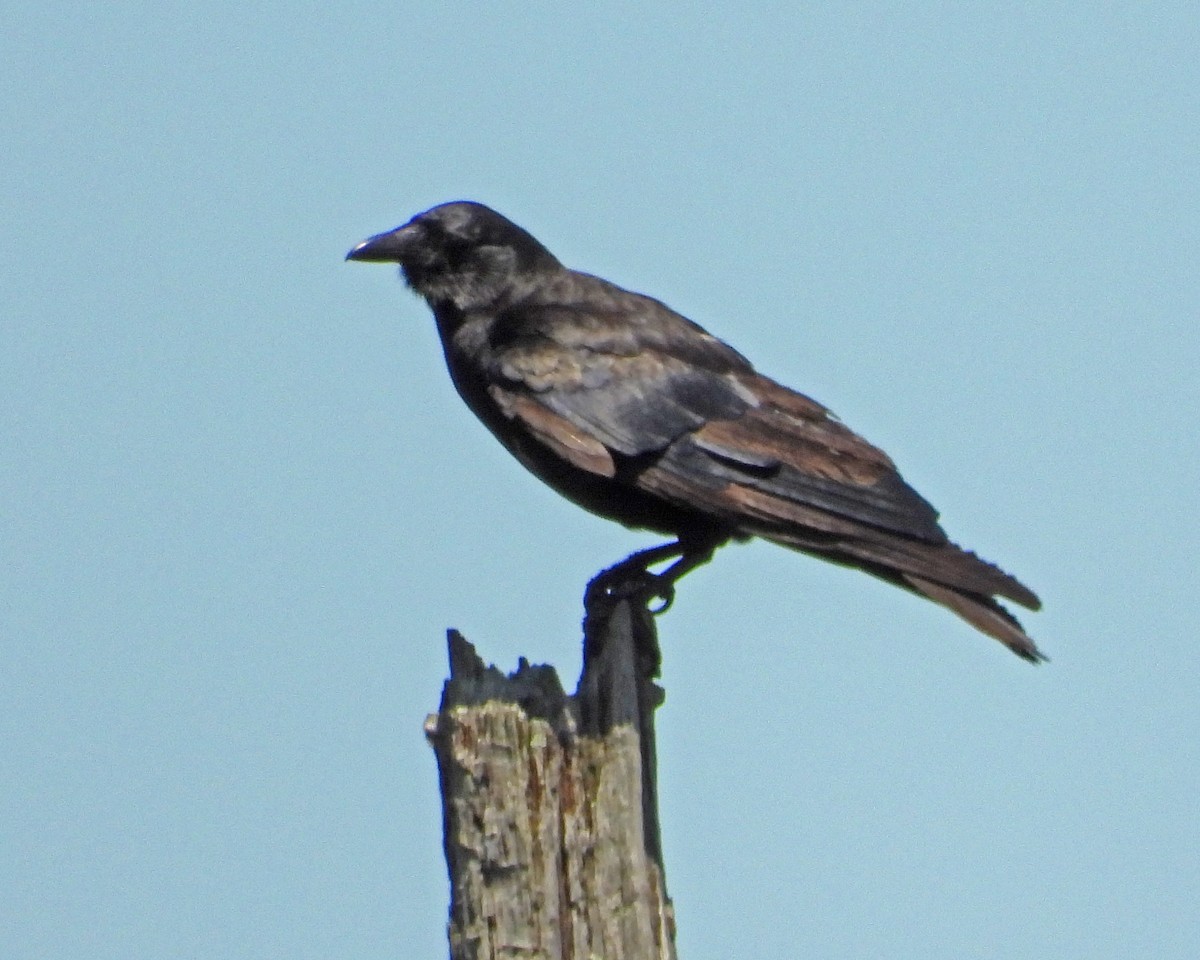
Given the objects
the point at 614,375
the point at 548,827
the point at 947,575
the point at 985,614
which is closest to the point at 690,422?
the point at 614,375

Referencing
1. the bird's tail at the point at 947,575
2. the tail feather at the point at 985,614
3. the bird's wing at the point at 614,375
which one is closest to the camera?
the tail feather at the point at 985,614

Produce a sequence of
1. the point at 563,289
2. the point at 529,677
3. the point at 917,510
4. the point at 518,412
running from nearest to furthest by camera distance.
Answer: the point at 529,677
the point at 917,510
the point at 518,412
the point at 563,289

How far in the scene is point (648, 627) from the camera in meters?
7.60

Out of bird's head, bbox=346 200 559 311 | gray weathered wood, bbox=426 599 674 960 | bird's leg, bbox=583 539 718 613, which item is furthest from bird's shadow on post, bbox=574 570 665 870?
bird's head, bbox=346 200 559 311

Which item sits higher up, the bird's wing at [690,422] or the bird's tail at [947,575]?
the bird's wing at [690,422]

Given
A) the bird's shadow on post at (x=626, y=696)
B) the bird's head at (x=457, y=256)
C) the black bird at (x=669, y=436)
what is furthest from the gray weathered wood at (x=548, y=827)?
the bird's head at (x=457, y=256)

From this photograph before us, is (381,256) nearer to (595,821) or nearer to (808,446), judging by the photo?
(808,446)

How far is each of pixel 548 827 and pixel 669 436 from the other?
310 cm

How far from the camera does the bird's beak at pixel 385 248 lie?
9.90 meters

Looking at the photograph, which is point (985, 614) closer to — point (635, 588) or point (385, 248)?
point (635, 588)

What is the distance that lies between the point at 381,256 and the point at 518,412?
164cm

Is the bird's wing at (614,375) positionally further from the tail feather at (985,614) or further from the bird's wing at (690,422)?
the tail feather at (985,614)

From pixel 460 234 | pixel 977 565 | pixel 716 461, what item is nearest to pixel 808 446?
pixel 716 461

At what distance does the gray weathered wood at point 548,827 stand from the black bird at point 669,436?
2.01 m
